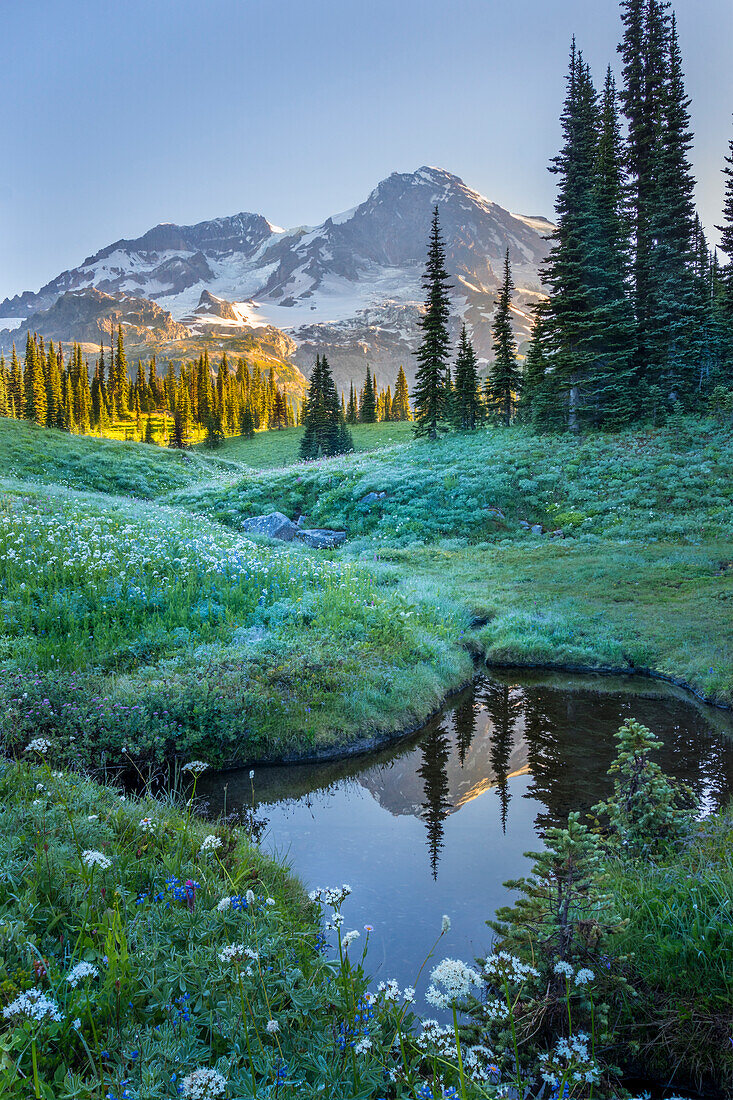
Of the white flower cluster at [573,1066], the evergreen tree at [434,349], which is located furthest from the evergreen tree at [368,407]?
the white flower cluster at [573,1066]

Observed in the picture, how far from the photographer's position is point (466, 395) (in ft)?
142

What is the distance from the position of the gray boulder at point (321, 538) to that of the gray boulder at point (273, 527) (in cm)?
40

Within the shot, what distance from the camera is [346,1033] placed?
280 centimetres

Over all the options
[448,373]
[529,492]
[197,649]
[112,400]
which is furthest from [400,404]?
[197,649]

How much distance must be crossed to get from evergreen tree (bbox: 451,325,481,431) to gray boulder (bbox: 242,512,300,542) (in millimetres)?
23243

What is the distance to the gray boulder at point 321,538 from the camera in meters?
23.2

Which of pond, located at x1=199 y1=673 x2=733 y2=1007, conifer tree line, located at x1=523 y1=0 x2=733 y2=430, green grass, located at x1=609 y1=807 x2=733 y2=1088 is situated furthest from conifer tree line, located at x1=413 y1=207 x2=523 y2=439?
green grass, located at x1=609 y1=807 x2=733 y2=1088

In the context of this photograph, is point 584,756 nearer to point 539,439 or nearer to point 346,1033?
point 346,1033

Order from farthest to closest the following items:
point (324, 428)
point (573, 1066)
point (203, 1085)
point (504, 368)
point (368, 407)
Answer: point (368, 407)
point (324, 428)
point (504, 368)
point (573, 1066)
point (203, 1085)

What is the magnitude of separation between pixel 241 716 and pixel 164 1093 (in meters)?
5.69

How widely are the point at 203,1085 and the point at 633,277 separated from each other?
40.7 meters

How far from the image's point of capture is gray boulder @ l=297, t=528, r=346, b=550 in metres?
23.2

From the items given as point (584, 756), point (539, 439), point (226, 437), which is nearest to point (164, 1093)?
point (584, 756)

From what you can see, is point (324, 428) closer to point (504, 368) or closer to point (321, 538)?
point (504, 368)
